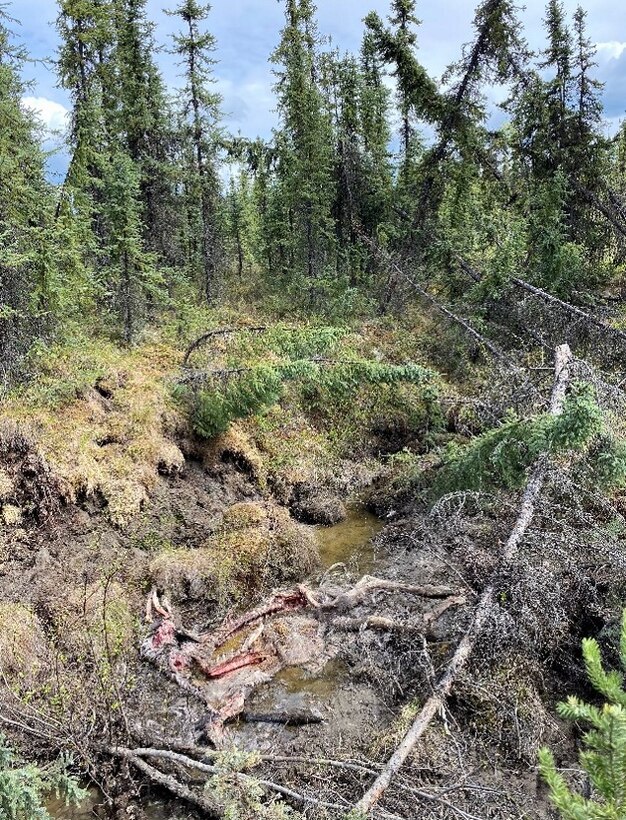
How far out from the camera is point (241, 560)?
9.73 metres

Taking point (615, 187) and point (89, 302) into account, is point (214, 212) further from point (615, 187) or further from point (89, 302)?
point (615, 187)

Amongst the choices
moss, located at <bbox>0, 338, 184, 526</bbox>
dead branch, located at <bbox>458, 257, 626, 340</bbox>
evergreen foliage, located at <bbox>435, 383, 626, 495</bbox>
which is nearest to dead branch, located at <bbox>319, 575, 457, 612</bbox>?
evergreen foliage, located at <bbox>435, 383, 626, 495</bbox>

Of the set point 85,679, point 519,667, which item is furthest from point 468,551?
point 85,679

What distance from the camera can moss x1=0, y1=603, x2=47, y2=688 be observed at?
662 cm

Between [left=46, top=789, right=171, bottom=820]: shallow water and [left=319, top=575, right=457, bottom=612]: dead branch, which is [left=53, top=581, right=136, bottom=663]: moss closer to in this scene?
[left=46, top=789, right=171, bottom=820]: shallow water

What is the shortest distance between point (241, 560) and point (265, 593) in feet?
2.17

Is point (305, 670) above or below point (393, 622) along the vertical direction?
below

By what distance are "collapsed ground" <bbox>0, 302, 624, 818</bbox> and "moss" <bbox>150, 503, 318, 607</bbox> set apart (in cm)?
3

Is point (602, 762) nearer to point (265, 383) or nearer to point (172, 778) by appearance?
point (172, 778)

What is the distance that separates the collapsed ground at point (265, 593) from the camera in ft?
19.3

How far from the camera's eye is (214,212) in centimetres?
2120

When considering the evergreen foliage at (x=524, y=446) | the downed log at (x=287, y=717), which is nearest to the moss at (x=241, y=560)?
the downed log at (x=287, y=717)

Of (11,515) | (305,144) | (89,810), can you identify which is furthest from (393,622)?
(305,144)

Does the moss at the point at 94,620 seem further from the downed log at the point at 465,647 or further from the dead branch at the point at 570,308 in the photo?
the dead branch at the point at 570,308
